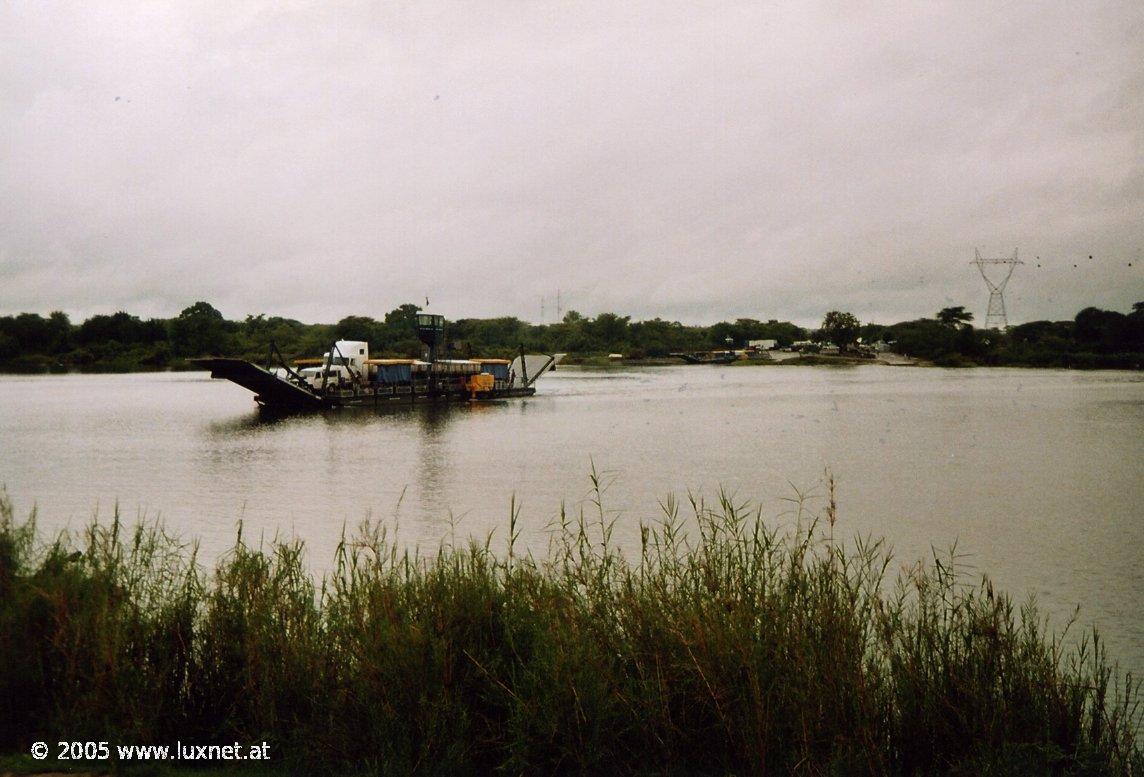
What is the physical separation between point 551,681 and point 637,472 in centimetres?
2119

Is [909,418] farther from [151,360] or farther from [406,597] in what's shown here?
[151,360]

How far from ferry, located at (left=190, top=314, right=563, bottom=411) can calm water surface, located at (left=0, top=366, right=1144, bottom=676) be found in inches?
94.2

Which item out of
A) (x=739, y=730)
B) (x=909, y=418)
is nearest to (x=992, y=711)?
(x=739, y=730)

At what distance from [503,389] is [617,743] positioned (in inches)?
2353

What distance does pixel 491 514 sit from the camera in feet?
65.9
